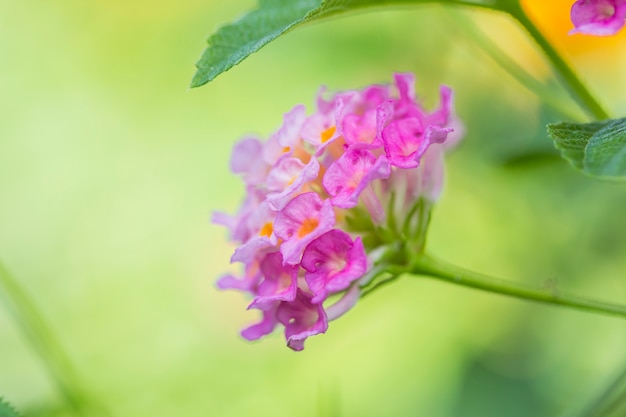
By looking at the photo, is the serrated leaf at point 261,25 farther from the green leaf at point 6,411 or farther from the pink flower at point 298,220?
the green leaf at point 6,411

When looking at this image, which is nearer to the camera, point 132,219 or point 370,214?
point 370,214

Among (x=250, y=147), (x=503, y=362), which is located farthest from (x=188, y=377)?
(x=250, y=147)

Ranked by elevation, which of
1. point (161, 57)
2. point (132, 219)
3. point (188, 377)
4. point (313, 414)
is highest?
point (161, 57)

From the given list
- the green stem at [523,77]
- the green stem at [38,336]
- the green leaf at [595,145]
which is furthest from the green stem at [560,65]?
the green stem at [38,336]

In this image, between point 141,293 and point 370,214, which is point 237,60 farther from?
point 141,293

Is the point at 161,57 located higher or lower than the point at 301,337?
higher

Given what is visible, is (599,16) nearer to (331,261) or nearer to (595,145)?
(595,145)

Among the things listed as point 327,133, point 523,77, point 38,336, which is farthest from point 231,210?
point 327,133
